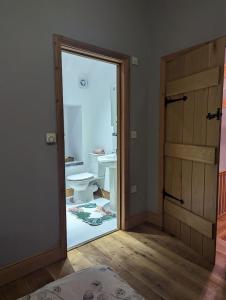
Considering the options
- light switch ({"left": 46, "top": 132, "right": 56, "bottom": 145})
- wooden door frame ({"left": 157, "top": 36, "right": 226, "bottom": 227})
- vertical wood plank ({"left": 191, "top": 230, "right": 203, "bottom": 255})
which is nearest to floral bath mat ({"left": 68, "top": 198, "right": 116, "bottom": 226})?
wooden door frame ({"left": 157, "top": 36, "right": 226, "bottom": 227})

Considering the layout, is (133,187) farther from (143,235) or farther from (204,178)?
(204,178)

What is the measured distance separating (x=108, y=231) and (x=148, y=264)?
746 mm

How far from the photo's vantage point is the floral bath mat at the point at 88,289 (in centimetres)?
95

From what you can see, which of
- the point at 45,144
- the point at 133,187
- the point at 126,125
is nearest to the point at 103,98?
the point at 126,125

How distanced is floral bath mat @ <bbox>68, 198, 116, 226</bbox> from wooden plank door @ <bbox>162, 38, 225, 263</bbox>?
90 centimetres

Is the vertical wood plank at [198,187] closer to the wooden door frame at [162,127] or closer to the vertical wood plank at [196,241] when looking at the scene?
the vertical wood plank at [196,241]

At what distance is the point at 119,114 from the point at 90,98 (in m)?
1.95

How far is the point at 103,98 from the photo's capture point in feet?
13.5

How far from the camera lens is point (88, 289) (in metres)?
1.00

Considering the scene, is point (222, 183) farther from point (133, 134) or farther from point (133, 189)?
point (133, 134)

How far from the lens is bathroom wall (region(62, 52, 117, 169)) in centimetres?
404

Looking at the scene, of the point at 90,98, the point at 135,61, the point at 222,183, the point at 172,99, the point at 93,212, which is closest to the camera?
the point at 172,99

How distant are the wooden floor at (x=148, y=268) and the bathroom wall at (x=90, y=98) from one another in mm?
1992

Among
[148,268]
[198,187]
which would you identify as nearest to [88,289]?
[148,268]
